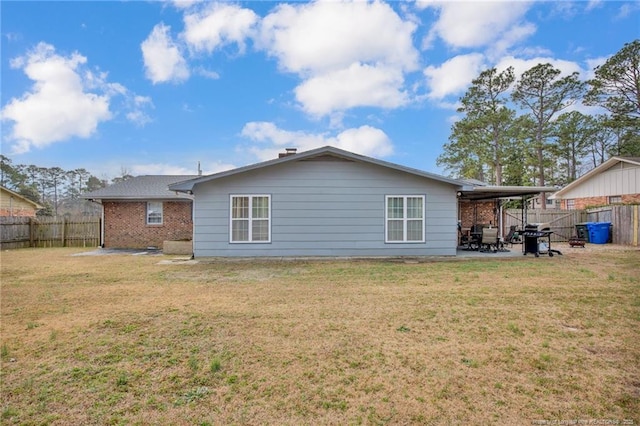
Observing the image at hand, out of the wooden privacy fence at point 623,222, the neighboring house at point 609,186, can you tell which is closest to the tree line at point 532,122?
the neighboring house at point 609,186

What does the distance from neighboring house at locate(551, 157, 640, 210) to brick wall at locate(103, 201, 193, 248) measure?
24.1 metres

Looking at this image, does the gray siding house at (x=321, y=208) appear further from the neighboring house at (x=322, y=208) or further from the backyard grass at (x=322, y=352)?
the backyard grass at (x=322, y=352)

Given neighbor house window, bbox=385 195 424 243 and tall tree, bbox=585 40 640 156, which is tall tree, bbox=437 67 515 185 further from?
neighbor house window, bbox=385 195 424 243

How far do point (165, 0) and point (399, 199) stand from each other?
34.8ft

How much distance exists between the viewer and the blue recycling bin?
16250 millimetres

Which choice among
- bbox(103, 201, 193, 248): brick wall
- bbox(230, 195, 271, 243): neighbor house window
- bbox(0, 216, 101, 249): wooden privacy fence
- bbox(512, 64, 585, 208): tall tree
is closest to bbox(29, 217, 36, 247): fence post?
bbox(0, 216, 101, 249): wooden privacy fence

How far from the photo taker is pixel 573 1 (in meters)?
12.0

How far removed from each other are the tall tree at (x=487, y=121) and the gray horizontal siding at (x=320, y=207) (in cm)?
1916

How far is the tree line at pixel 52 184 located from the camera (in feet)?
110

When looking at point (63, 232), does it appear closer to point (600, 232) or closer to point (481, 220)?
point (481, 220)

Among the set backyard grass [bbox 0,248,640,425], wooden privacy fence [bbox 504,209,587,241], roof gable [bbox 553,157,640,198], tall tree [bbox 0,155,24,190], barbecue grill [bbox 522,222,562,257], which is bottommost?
backyard grass [bbox 0,248,640,425]

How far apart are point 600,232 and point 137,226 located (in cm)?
2172

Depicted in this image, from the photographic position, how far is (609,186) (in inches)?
846

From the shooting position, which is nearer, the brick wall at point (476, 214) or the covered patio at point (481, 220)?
the covered patio at point (481, 220)
